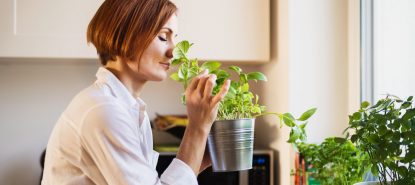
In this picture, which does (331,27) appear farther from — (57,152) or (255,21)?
(57,152)

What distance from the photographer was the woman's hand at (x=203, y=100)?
3.11ft

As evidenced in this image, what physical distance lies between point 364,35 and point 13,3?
1.15m

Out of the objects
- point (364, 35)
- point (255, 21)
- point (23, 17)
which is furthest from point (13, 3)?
point (364, 35)

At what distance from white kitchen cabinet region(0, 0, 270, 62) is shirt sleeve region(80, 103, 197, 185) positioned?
871 millimetres

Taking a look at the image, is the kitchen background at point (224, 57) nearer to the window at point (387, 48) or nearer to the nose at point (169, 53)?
the window at point (387, 48)

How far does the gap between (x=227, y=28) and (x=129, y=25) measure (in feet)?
2.83

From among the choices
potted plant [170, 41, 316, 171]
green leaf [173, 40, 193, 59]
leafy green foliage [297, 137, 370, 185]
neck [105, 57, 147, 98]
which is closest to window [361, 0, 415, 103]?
leafy green foliage [297, 137, 370, 185]

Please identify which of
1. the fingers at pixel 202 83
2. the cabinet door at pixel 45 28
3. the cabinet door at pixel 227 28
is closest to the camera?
the fingers at pixel 202 83

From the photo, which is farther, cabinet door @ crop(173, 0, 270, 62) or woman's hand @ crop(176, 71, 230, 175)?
cabinet door @ crop(173, 0, 270, 62)

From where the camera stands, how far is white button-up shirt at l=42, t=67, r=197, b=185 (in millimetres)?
853

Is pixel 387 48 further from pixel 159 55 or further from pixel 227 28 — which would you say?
pixel 159 55

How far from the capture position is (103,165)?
0.86 meters

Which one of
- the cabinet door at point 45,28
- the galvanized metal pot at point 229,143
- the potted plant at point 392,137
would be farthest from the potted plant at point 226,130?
the cabinet door at point 45,28

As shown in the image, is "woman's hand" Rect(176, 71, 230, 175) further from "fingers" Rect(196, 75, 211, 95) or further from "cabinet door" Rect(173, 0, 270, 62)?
"cabinet door" Rect(173, 0, 270, 62)
